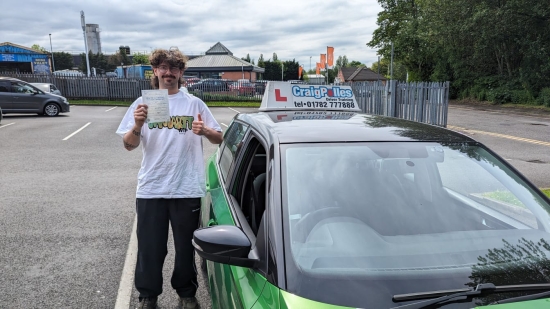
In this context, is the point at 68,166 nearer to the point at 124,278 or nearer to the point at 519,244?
the point at 124,278

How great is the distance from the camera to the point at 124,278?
3.54 meters

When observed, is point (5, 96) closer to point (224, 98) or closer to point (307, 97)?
point (224, 98)

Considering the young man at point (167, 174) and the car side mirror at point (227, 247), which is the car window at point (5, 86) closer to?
the young man at point (167, 174)

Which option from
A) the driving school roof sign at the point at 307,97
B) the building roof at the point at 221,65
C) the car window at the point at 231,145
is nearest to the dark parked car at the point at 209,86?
the building roof at the point at 221,65

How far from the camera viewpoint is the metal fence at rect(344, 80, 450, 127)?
1243 centimetres

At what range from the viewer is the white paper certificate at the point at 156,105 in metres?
2.47

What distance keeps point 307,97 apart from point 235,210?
109 inches

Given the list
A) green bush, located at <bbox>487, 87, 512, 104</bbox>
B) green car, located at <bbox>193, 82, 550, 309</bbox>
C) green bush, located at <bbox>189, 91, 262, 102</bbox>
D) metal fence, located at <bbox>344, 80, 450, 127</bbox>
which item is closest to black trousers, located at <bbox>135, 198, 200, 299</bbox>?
green car, located at <bbox>193, 82, 550, 309</bbox>

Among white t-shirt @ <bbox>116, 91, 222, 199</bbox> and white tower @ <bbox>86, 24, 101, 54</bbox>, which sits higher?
white tower @ <bbox>86, 24, 101, 54</bbox>

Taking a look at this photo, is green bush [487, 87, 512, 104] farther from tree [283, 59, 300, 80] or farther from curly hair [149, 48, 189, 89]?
tree [283, 59, 300, 80]

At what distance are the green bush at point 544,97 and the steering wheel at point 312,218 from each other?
88.6 ft

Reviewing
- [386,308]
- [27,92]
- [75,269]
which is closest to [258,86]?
[27,92]

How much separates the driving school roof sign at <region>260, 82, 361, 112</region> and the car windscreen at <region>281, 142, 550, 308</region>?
7.82 feet

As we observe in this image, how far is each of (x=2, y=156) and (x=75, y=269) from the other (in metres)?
6.88
